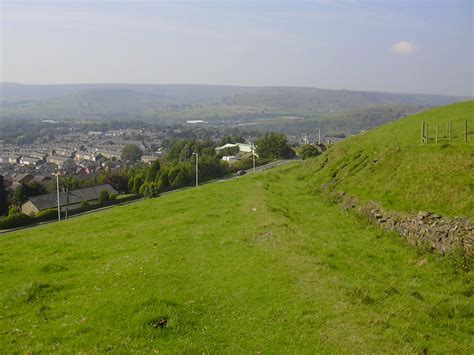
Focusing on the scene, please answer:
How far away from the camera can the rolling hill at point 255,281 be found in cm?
1165

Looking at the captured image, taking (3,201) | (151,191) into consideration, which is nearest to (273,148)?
(151,191)

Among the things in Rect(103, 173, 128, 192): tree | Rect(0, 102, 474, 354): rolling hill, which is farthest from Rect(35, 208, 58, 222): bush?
Rect(0, 102, 474, 354): rolling hill

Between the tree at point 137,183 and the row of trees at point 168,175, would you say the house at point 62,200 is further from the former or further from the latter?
the tree at point 137,183

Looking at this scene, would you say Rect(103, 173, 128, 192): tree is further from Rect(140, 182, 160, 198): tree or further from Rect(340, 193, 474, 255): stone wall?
Rect(340, 193, 474, 255): stone wall

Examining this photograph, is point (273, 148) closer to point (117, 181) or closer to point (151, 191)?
point (117, 181)

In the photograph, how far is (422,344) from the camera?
11203mm

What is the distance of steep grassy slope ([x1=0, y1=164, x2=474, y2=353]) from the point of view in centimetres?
1153

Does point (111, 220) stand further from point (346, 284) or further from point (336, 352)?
point (336, 352)

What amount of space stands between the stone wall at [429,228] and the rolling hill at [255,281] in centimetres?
68

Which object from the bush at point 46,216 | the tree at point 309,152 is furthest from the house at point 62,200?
the tree at point 309,152

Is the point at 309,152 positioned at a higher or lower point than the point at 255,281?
lower

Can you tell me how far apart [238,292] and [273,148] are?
102 meters

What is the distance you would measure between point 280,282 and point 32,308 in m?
8.18

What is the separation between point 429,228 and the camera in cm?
2131
